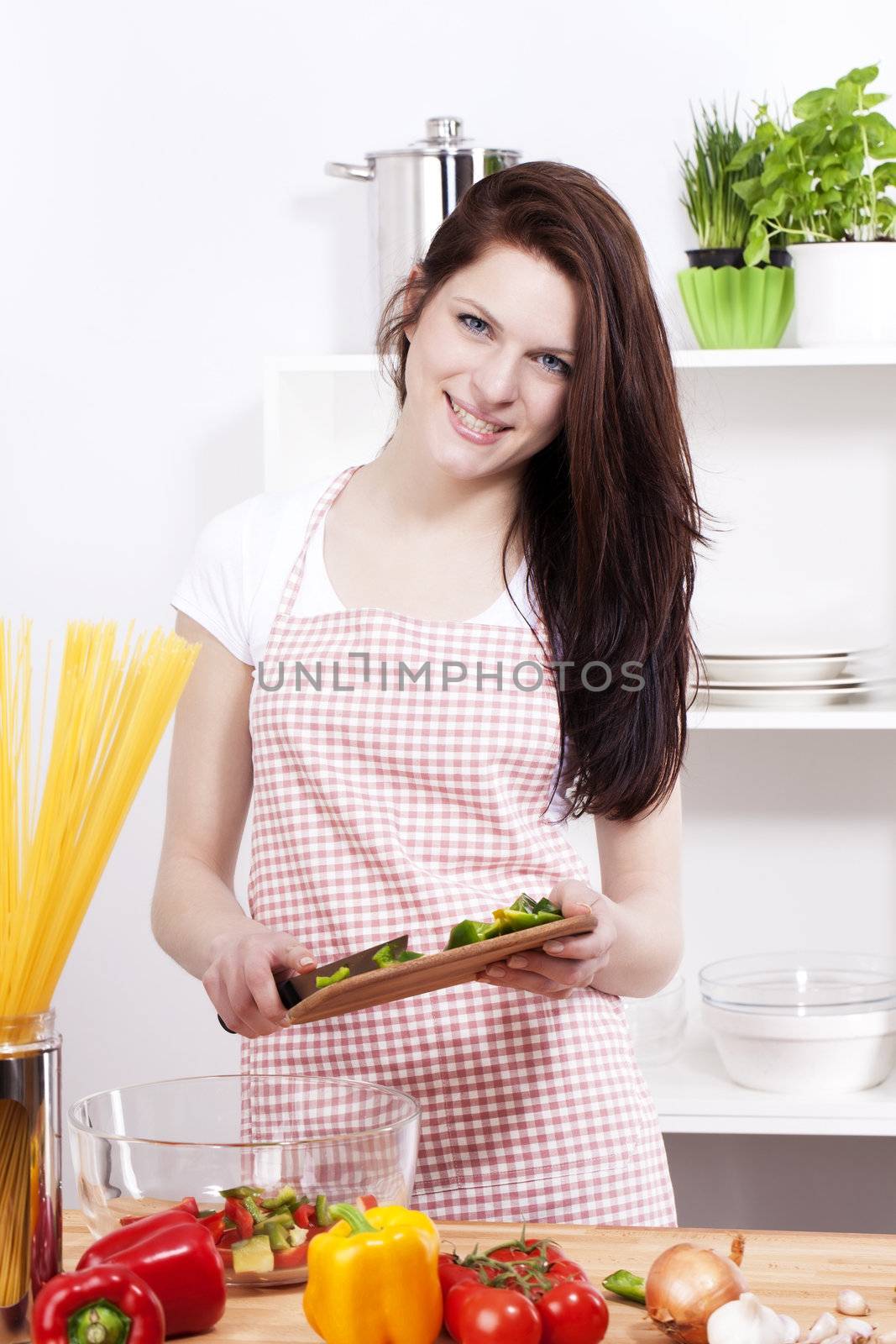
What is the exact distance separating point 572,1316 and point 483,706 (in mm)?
653

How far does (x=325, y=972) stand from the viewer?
990 millimetres

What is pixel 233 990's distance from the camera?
110 centimetres

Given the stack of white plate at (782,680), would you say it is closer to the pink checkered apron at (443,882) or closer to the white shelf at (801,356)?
the white shelf at (801,356)

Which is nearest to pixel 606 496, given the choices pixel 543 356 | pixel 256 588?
pixel 543 356

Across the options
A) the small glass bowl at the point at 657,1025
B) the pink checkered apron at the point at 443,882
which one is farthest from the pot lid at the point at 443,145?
the small glass bowl at the point at 657,1025

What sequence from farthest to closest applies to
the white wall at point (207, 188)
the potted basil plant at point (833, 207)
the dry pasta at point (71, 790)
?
the white wall at point (207, 188) → the potted basil plant at point (833, 207) → the dry pasta at point (71, 790)

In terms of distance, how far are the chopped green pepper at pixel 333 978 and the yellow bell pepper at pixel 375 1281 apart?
161 millimetres

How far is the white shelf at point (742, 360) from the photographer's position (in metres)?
1.98

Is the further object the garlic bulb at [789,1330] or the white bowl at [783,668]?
the white bowl at [783,668]

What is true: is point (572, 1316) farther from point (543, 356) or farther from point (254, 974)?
point (543, 356)

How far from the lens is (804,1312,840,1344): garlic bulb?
801 millimetres

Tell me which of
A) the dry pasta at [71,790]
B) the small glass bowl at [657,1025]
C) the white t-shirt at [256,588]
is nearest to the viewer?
the dry pasta at [71,790]

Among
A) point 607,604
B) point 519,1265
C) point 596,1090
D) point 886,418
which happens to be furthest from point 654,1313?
point 886,418

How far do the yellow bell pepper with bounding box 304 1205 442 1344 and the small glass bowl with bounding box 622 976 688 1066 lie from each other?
4.16 ft
